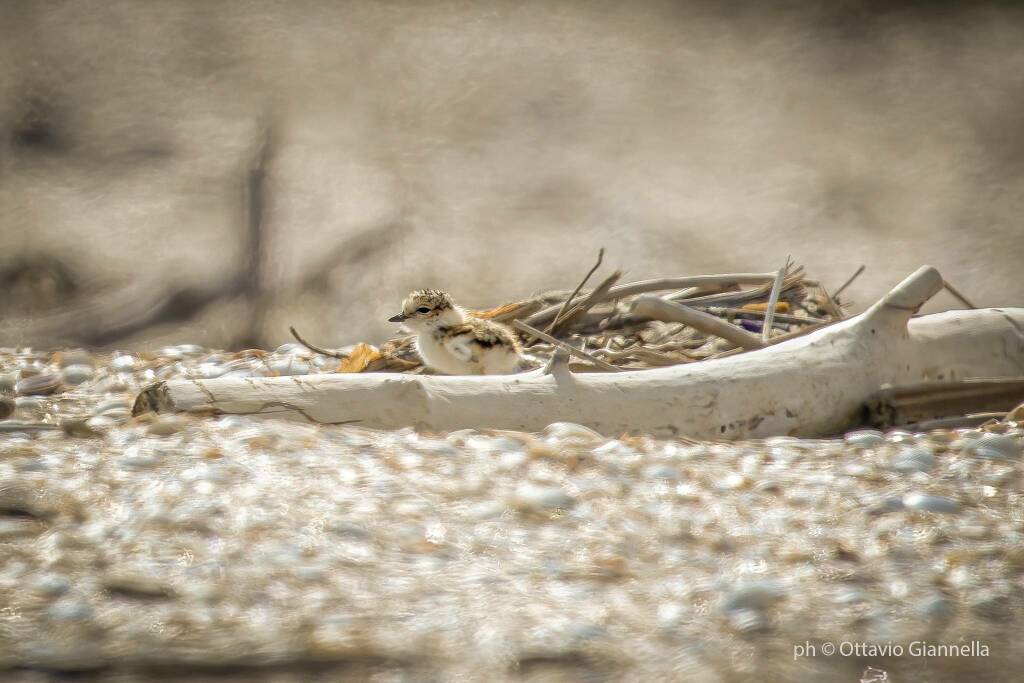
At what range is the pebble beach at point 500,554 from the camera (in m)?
2.50

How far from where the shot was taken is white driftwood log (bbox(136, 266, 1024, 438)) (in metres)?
3.80

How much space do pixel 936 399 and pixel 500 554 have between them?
202 cm

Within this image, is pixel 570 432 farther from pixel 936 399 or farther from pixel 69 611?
pixel 69 611

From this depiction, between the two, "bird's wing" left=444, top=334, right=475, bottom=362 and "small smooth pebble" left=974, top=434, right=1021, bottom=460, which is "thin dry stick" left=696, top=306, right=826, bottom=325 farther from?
"small smooth pebble" left=974, top=434, right=1021, bottom=460

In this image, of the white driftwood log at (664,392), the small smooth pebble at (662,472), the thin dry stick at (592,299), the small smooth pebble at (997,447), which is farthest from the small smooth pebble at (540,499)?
the thin dry stick at (592,299)

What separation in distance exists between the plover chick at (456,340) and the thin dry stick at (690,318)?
31.8 inches

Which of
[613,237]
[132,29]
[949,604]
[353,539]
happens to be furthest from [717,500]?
[132,29]

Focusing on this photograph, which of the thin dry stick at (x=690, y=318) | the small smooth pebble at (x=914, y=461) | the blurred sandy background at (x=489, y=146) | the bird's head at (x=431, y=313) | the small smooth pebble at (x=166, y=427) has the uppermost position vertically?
the blurred sandy background at (x=489, y=146)

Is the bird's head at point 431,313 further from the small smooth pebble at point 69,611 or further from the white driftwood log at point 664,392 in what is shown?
the small smooth pebble at point 69,611

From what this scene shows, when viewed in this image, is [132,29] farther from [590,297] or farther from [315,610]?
[315,610]

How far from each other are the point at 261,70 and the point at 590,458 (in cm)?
606

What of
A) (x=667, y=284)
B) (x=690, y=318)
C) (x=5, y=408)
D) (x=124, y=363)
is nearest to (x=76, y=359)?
(x=124, y=363)

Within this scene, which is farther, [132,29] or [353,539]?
[132,29]

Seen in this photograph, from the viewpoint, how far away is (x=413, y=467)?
11.4 feet
